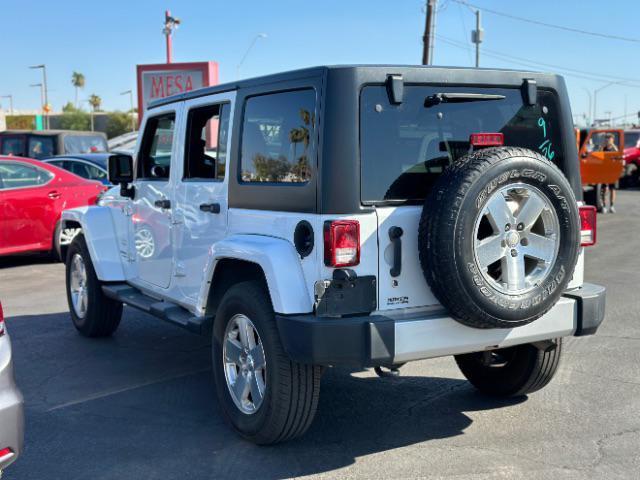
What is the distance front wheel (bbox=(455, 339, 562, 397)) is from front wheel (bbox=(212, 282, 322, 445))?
1.31 m

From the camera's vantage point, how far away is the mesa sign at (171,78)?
26359mm

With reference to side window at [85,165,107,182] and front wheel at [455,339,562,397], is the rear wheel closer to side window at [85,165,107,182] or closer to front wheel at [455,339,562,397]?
front wheel at [455,339,562,397]

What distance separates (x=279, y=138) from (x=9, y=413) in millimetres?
1986

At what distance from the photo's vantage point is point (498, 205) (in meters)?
3.94

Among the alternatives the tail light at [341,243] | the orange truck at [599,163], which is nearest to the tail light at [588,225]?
the tail light at [341,243]

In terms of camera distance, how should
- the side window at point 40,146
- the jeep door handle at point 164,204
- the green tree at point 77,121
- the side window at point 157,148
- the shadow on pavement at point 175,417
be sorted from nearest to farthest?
the shadow on pavement at point 175,417 → the jeep door handle at point 164,204 → the side window at point 157,148 → the side window at point 40,146 → the green tree at point 77,121

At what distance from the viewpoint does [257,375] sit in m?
4.38

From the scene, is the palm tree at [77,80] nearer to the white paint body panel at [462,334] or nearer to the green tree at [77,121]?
the green tree at [77,121]

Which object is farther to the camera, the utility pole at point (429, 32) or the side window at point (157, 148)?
the utility pole at point (429, 32)

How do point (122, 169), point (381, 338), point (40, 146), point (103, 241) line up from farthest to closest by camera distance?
point (40, 146) → point (103, 241) → point (122, 169) → point (381, 338)

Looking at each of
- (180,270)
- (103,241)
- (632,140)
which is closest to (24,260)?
(103,241)

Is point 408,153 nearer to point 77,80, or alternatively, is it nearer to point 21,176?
point 21,176

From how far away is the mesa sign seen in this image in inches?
1038

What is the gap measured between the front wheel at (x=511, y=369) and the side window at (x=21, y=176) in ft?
24.1
